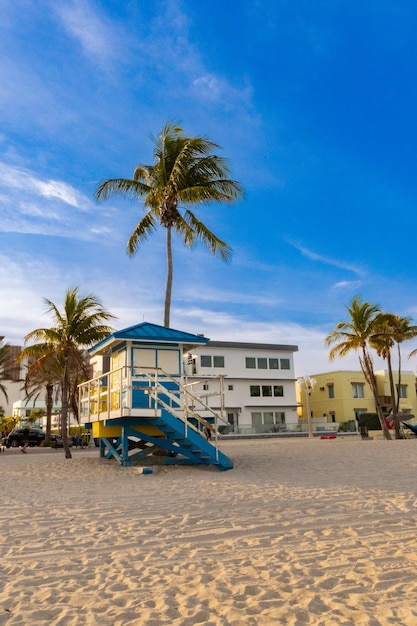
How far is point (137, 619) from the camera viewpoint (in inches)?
159

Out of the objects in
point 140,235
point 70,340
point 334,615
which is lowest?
point 334,615

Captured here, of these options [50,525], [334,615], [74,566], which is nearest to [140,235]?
[50,525]

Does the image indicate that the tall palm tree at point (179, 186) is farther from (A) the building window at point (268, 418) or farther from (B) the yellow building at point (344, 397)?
(B) the yellow building at point (344, 397)

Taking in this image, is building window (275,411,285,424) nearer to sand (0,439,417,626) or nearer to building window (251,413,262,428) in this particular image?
building window (251,413,262,428)

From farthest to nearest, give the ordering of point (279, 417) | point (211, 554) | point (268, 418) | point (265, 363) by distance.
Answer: point (265, 363) → point (279, 417) → point (268, 418) → point (211, 554)

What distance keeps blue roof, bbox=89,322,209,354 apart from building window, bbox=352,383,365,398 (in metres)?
42.7

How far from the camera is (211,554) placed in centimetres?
570

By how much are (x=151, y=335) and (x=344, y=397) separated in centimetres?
4276

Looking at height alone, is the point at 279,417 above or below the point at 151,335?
below

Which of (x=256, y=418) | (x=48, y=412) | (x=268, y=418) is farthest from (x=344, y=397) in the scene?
(x=48, y=412)

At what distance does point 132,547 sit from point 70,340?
56.1 ft

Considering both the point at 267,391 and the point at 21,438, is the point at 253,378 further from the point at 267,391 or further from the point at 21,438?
the point at 21,438

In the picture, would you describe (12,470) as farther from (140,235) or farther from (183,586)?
(183,586)

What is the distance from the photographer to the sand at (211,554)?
4.20 meters
